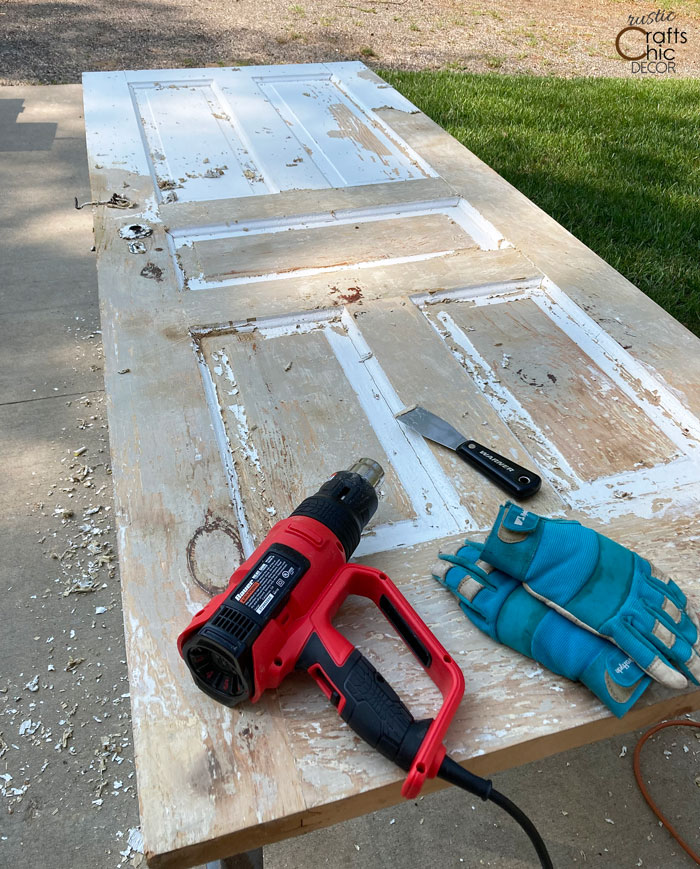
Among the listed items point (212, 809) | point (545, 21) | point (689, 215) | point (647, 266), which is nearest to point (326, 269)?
point (212, 809)

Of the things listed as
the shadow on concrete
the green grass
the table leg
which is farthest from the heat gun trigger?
the shadow on concrete

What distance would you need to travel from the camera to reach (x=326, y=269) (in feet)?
5.60

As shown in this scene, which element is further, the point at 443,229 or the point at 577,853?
the point at 443,229

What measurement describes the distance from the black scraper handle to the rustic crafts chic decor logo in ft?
20.4

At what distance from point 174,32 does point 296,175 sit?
17.6 feet

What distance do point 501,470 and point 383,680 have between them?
0.48m

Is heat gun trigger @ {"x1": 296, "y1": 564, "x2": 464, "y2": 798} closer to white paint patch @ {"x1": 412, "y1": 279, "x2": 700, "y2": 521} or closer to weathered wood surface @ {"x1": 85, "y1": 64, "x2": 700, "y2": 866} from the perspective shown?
weathered wood surface @ {"x1": 85, "y1": 64, "x2": 700, "y2": 866}

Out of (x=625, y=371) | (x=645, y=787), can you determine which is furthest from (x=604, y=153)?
(x=645, y=787)

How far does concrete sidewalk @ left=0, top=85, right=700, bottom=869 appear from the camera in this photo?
1.48 m

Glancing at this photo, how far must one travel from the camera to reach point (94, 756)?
63.1 inches

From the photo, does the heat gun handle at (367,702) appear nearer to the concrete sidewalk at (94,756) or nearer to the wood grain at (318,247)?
the concrete sidewalk at (94,756)

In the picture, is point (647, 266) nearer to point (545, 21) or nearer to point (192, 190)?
point (192, 190)

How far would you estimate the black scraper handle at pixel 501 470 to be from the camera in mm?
1160

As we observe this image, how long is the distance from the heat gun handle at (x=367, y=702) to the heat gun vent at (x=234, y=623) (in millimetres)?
84
